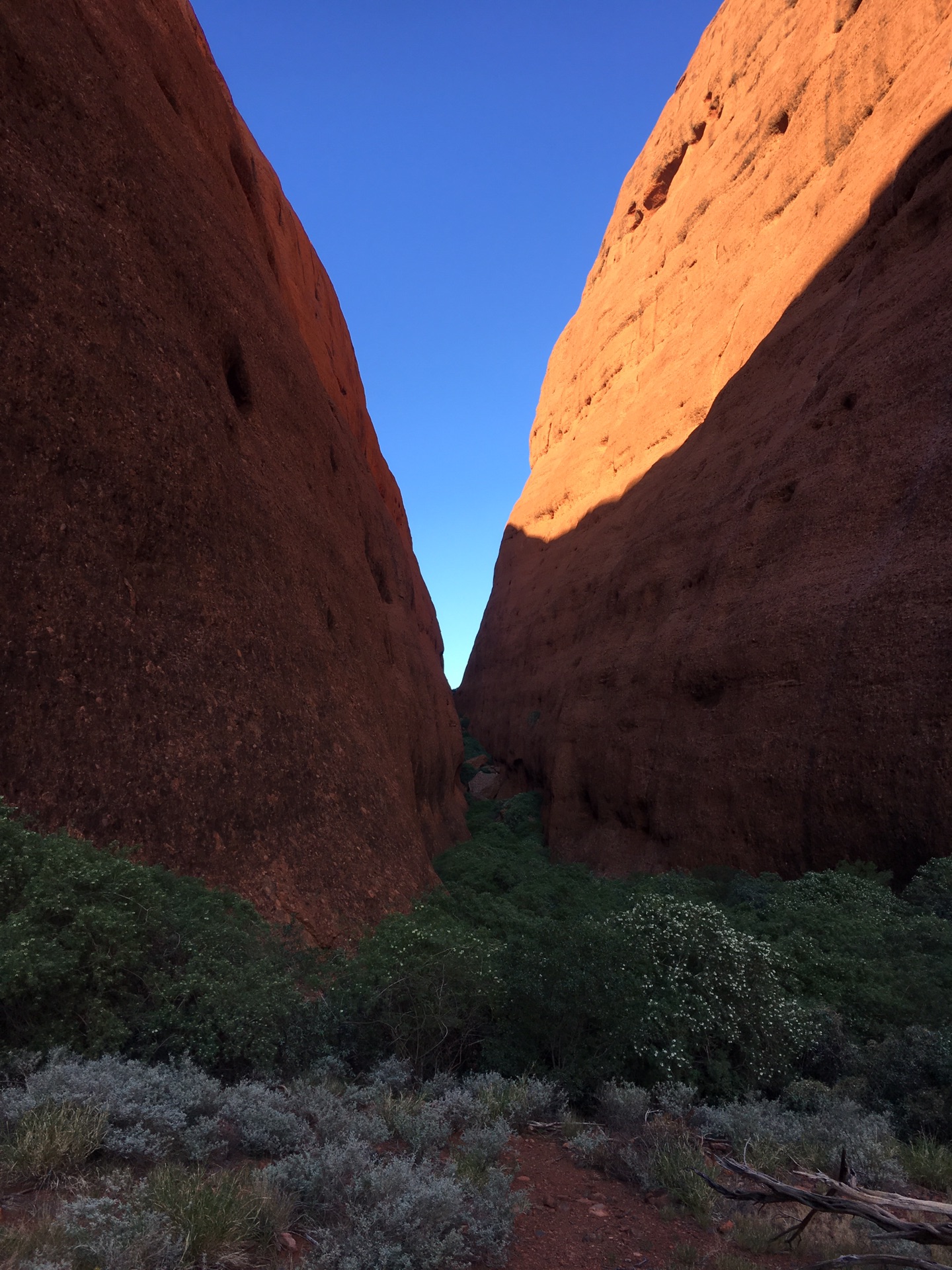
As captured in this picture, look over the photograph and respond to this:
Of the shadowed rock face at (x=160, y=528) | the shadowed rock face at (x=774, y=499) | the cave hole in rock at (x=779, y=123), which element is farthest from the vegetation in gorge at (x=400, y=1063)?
the cave hole in rock at (x=779, y=123)

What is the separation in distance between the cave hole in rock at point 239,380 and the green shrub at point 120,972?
7.38m

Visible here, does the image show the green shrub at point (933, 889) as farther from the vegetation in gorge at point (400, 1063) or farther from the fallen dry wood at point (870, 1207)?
the fallen dry wood at point (870, 1207)

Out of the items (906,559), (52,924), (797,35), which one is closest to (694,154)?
(797,35)

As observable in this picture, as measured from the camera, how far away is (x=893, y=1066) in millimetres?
5176

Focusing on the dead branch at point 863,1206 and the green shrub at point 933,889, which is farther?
the green shrub at point 933,889

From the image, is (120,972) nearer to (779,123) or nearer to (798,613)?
(798,613)

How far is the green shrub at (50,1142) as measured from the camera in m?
2.95

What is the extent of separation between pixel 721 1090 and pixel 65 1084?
4415 millimetres

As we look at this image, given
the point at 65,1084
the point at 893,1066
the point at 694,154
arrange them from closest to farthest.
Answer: the point at 65,1084 → the point at 893,1066 → the point at 694,154

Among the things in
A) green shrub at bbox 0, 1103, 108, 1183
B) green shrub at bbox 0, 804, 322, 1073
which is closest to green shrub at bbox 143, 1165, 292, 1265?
green shrub at bbox 0, 1103, 108, 1183

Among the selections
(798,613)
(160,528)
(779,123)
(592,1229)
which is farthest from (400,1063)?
(779,123)

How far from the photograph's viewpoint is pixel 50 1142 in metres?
3.02

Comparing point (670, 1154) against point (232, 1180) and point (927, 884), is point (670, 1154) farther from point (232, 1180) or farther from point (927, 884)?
point (927, 884)

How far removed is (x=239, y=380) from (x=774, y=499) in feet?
32.0
